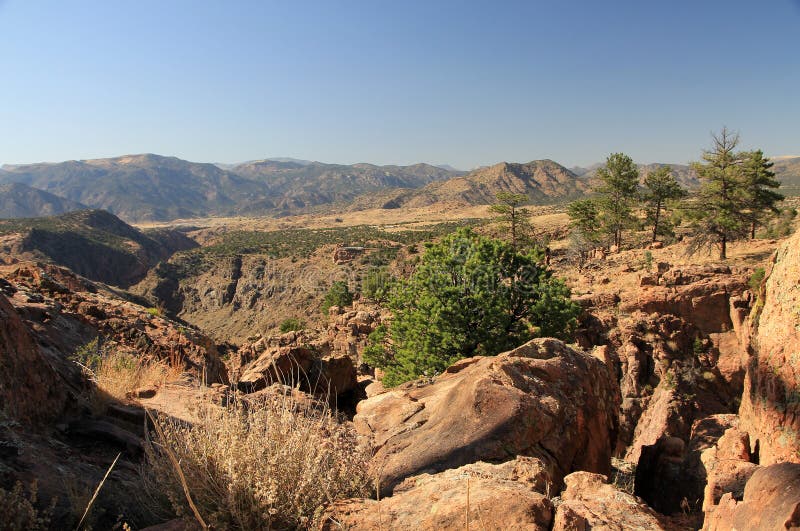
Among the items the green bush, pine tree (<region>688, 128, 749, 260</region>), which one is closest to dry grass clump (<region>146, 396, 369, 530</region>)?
the green bush

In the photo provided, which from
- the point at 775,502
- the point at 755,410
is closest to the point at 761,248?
the point at 755,410

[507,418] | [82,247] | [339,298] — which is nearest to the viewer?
[507,418]

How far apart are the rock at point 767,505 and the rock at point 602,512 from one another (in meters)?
0.43

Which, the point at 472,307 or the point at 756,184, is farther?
the point at 756,184

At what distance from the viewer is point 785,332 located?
4508 millimetres

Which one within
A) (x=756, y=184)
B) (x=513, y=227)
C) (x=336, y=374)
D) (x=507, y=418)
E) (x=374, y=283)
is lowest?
(x=374, y=283)

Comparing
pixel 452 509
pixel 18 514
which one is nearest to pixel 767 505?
Answer: pixel 452 509

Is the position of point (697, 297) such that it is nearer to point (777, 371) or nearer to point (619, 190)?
point (777, 371)

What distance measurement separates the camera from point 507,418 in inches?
196

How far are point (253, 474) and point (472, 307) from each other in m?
11.4

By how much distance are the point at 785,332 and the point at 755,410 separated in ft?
3.15

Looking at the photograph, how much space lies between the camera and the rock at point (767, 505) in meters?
2.53

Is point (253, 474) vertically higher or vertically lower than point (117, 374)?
higher

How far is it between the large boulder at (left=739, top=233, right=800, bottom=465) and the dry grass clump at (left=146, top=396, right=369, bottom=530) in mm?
4090
